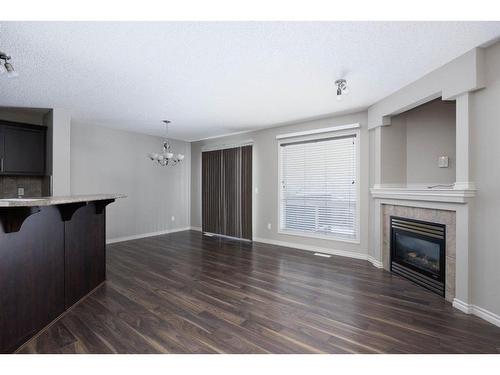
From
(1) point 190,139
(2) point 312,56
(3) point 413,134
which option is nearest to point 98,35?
(2) point 312,56

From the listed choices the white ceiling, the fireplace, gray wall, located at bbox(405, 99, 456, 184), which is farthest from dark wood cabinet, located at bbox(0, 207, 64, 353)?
gray wall, located at bbox(405, 99, 456, 184)

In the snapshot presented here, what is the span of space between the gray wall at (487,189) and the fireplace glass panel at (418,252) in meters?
0.53

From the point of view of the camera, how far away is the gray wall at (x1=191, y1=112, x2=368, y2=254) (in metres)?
4.05

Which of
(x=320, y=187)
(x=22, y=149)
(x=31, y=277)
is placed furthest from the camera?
(x=320, y=187)

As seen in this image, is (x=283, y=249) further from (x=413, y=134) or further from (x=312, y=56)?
(x=312, y=56)

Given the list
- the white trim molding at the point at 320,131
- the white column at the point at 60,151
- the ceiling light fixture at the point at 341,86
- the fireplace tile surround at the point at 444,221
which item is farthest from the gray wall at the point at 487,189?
the white column at the point at 60,151

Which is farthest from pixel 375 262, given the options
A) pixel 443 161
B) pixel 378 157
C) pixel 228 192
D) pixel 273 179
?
pixel 228 192

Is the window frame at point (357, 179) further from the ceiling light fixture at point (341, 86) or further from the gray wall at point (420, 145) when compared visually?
the ceiling light fixture at point (341, 86)

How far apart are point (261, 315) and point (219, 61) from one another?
2587mm

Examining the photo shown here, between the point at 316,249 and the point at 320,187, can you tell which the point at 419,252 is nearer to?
the point at 316,249

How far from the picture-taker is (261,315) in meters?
2.29
